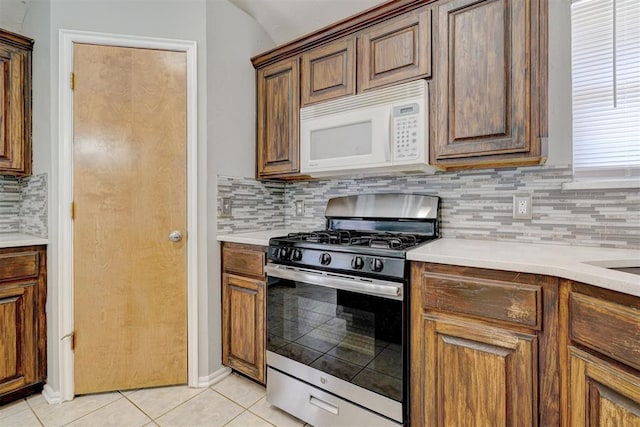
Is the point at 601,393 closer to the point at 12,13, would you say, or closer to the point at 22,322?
the point at 22,322

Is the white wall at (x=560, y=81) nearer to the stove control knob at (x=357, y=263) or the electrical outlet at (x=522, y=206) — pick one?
the electrical outlet at (x=522, y=206)

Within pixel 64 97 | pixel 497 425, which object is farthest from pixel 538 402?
pixel 64 97

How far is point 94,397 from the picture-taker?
184 centimetres

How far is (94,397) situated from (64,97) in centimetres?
171

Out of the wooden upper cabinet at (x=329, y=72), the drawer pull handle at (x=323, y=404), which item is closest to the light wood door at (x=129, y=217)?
the wooden upper cabinet at (x=329, y=72)

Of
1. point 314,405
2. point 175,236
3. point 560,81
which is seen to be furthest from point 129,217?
point 560,81

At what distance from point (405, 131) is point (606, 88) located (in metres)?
0.91

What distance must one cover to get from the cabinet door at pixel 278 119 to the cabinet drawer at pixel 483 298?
1.17 metres

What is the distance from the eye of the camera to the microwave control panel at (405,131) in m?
1.60

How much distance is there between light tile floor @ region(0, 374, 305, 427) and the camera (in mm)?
1633

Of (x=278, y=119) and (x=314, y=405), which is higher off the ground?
(x=278, y=119)

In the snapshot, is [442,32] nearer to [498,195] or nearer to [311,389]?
[498,195]

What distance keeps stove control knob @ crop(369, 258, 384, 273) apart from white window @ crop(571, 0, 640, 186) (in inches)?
40.3

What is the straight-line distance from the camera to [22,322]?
5.90 feet
